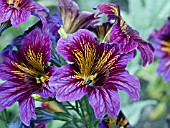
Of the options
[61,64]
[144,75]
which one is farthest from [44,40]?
[144,75]

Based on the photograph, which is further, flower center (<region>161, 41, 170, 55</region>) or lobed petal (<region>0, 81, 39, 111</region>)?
flower center (<region>161, 41, 170, 55</region>)

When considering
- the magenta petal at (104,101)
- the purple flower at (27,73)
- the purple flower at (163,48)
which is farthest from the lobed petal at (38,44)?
the purple flower at (163,48)

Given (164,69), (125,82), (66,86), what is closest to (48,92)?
(66,86)

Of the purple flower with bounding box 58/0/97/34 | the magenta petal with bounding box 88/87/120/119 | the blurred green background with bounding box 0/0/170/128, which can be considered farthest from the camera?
the blurred green background with bounding box 0/0/170/128

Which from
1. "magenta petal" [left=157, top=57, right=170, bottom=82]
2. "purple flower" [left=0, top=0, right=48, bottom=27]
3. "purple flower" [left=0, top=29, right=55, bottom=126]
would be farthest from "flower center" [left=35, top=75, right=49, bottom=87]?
"magenta petal" [left=157, top=57, right=170, bottom=82]

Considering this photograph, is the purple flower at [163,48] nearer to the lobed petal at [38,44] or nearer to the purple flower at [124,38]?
the purple flower at [124,38]

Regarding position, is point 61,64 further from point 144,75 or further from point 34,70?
point 144,75

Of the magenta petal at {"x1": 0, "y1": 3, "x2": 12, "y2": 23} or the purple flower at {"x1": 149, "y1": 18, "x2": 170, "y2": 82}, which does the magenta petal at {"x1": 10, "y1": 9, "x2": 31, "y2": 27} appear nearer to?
the magenta petal at {"x1": 0, "y1": 3, "x2": 12, "y2": 23}

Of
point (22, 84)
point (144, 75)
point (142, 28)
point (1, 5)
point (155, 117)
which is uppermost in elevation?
point (1, 5)
